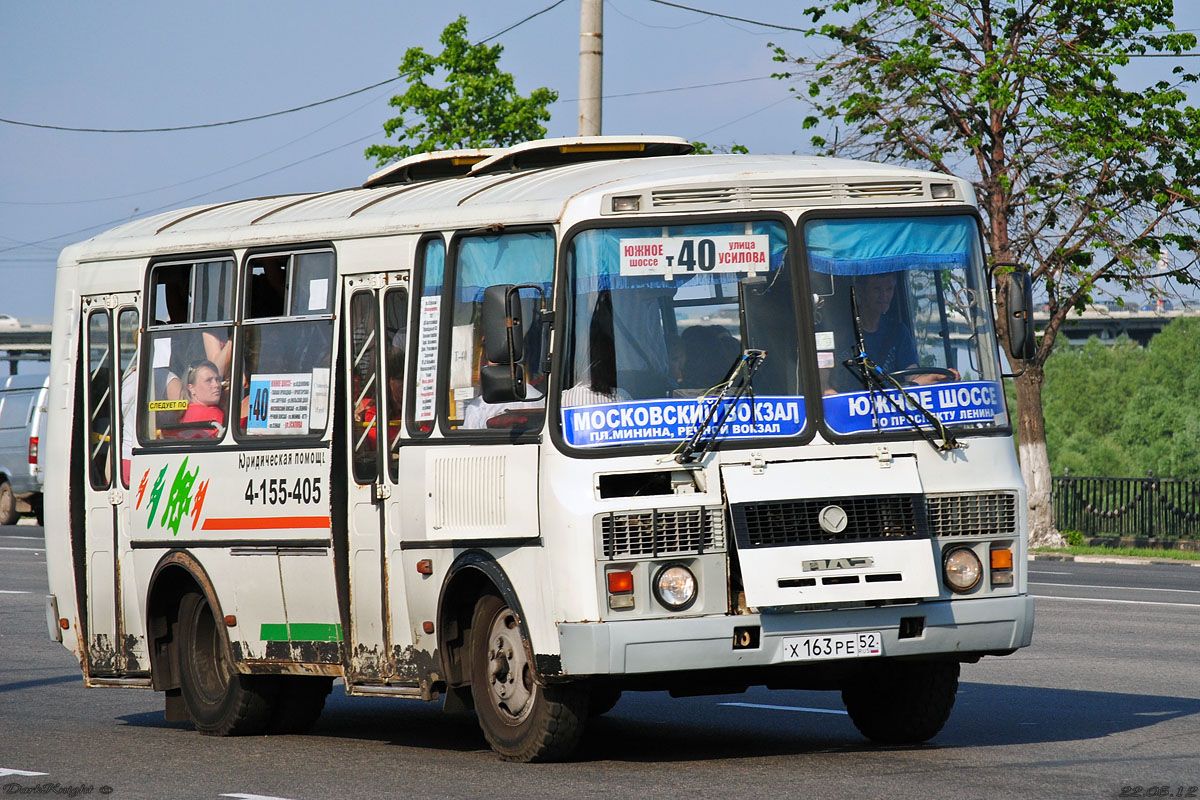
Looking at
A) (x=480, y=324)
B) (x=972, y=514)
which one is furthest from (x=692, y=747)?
(x=480, y=324)

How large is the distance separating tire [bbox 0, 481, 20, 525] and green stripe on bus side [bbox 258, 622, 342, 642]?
1037 inches

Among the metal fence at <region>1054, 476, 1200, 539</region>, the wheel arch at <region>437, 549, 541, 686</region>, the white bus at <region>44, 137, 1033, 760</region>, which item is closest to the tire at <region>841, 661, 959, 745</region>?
the white bus at <region>44, 137, 1033, 760</region>

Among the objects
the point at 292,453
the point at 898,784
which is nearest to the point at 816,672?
the point at 898,784

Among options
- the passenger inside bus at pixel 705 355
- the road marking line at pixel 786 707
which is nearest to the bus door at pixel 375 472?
the passenger inside bus at pixel 705 355

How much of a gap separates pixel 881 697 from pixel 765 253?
243cm

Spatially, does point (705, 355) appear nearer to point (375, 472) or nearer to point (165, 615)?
point (375, 472)

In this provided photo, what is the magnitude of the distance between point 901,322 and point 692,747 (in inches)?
93.9

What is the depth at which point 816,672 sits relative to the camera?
28.6ft

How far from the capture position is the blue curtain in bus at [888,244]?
8805mm

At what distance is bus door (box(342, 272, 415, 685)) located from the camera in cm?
960

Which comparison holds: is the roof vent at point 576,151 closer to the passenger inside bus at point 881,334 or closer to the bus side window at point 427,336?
the bus side window at point 427,336

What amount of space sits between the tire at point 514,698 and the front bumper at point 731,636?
0.43 m

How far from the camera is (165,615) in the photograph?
11.2 metres

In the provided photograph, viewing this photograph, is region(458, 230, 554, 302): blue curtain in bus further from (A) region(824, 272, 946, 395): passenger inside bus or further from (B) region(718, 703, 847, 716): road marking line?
(B) region(718, 703, 847, 716): road marking line
